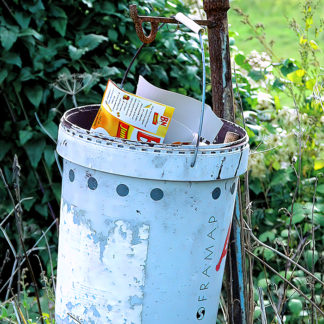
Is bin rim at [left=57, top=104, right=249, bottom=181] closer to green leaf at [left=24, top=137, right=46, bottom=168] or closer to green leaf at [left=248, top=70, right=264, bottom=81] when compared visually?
green leaf at [left=24, top=137, right=46, bottom=168]

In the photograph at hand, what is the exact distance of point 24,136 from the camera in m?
2.92

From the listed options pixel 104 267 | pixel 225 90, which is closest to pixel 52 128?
pixel 225 90

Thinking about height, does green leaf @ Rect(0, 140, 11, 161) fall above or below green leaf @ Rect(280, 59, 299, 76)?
below

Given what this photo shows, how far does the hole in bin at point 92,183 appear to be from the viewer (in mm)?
1759

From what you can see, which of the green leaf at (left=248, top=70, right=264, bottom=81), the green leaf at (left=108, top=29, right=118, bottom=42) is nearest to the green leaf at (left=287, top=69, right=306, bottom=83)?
the green leaf at (left=248, top=70, right=264, bottom=81)

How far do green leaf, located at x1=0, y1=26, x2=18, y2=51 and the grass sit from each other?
388cm

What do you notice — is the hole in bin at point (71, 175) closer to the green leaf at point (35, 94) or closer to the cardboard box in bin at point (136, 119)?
the cardboard box in bin at point (136, 119)

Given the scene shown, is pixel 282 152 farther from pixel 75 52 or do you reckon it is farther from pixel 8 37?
pixel 8 37

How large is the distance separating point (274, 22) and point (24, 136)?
578cm

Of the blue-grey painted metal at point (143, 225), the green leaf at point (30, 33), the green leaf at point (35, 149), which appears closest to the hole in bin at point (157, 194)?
the blue-grey painted metal at point (143, 225)

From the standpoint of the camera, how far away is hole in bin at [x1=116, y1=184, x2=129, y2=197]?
1.72m

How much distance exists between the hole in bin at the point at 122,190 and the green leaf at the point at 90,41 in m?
1.34

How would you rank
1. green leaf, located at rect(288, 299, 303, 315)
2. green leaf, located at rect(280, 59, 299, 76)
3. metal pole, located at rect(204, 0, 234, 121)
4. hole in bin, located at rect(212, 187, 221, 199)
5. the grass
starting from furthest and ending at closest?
the grass
green leaf, located at rect(280, 59, 299, 76)
green leaf, located at rect(288, 299, 303, 315)
metal pole, located at rect(204, 0, 234, 121)
hole in bin, located at rect(212, 187, 221, 199)

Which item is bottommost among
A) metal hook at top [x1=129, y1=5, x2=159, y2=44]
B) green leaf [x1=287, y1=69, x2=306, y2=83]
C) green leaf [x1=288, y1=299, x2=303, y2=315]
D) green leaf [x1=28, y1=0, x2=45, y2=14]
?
green leaf [x1=288, y1=299, x2=303, y2=315]
